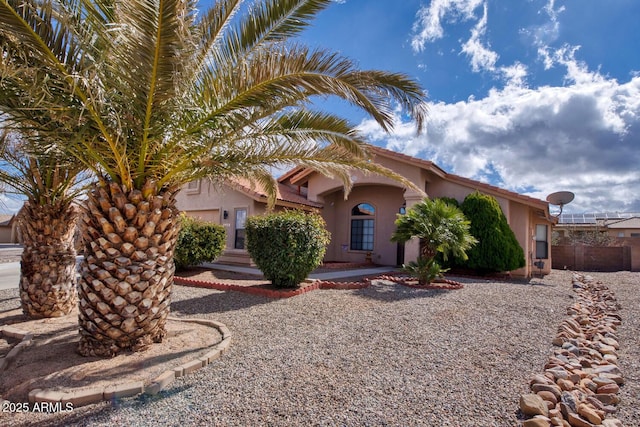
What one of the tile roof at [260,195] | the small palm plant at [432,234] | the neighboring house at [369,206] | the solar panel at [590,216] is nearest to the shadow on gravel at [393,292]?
the small palm plant at [432,234]

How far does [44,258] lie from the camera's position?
6.15 metres

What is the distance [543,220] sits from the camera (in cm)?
1638

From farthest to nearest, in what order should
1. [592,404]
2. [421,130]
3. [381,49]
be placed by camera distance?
[381,49] → [421,130] → [592,404]

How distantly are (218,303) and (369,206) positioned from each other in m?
10.9

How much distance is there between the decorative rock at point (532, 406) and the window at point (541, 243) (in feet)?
50.4

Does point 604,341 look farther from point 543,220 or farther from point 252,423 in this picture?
point 543,220

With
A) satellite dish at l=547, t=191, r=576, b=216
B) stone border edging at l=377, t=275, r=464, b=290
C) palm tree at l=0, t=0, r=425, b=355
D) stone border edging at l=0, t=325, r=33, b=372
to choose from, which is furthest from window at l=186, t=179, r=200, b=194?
satellite dish at l=547, t=191, r=576, b=216

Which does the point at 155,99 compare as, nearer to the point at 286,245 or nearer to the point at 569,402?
the point at 286,245

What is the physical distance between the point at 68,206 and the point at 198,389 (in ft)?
15.7

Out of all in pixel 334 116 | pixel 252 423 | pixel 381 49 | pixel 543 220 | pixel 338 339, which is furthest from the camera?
pixel 543 220

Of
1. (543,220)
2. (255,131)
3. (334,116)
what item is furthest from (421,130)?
(543,220)

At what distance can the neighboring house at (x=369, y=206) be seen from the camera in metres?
14.2

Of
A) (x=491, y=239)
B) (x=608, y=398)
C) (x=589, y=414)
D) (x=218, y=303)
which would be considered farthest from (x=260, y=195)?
(x=589, y=414)

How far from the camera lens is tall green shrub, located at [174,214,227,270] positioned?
1190cm
